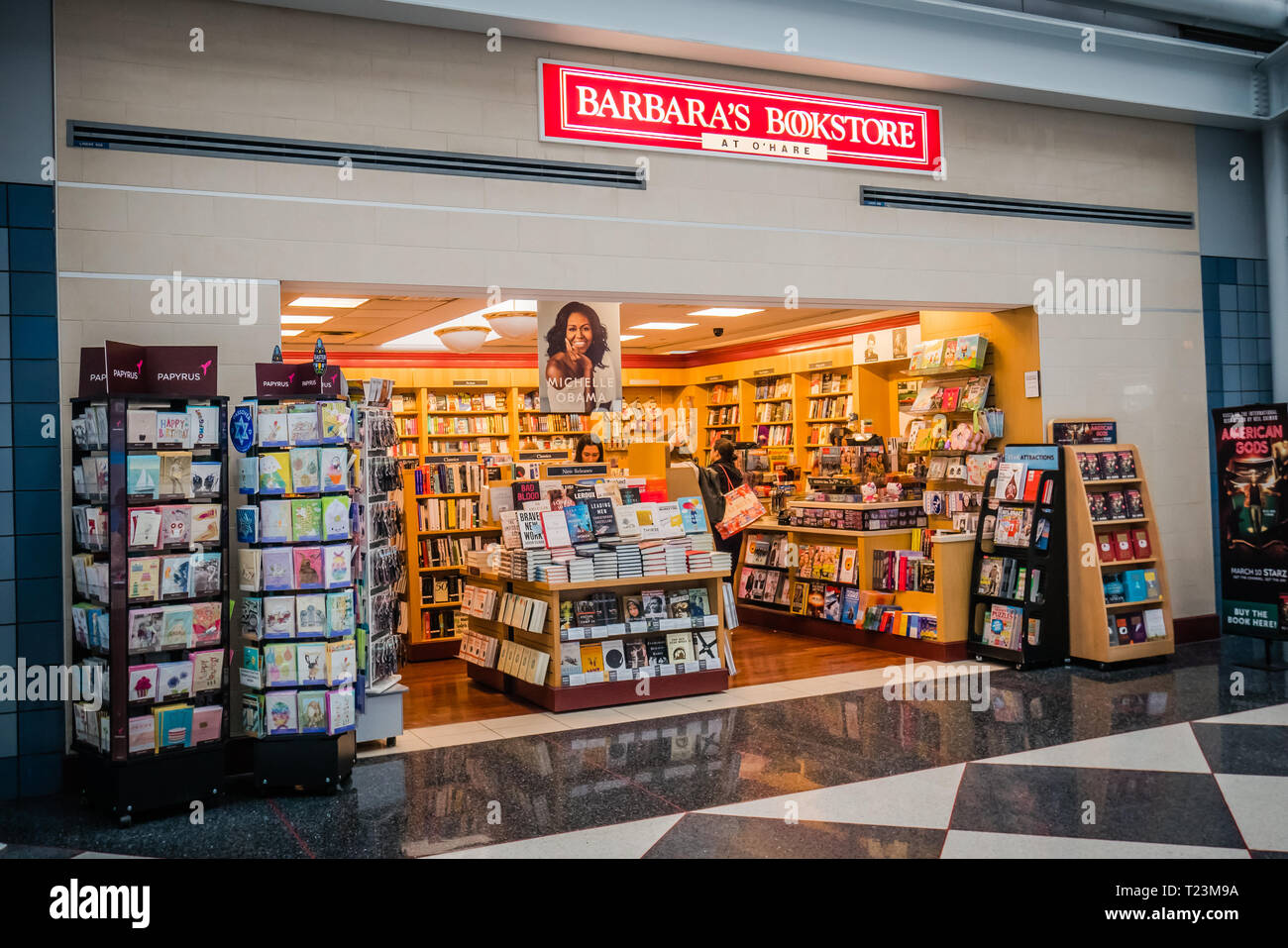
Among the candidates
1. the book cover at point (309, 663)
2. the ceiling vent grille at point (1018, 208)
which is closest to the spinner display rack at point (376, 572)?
the book cover at point (309, 663)

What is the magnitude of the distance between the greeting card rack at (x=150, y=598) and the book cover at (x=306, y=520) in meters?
0.35

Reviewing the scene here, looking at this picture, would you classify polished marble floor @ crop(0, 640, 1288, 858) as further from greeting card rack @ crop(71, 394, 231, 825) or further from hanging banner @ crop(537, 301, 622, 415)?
hanging banner @ crop(537, 301, 622, 415)

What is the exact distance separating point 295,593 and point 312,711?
578 millimetres

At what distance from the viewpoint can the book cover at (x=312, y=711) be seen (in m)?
4.87

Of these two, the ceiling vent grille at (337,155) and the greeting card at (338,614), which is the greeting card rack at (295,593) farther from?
the ceiling vent grille at (337,155)

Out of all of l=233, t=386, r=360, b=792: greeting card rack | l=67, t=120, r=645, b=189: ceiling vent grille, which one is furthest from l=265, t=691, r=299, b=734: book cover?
l=67, t=120, r=645, b=189: ceiling vent grille

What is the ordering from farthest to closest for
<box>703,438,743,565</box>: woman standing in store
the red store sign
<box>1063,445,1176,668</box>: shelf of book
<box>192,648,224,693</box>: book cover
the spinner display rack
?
<box>703,438,743,565</box>: woman standing in store, <box>1063,445,1176,668</box>: shelf of book, the red store sign, the spinner display rack, <box>192,648,224,693</box>: book cover

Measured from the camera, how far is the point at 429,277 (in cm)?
593

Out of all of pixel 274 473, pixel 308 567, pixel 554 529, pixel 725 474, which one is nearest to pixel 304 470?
pixel 274 473

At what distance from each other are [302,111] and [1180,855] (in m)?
5.56

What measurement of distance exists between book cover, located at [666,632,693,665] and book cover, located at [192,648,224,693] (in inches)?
110

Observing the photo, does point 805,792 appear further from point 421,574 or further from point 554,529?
point 421,574

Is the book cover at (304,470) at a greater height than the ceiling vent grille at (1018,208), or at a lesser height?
lesser

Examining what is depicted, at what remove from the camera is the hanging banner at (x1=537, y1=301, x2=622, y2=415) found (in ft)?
23.7
